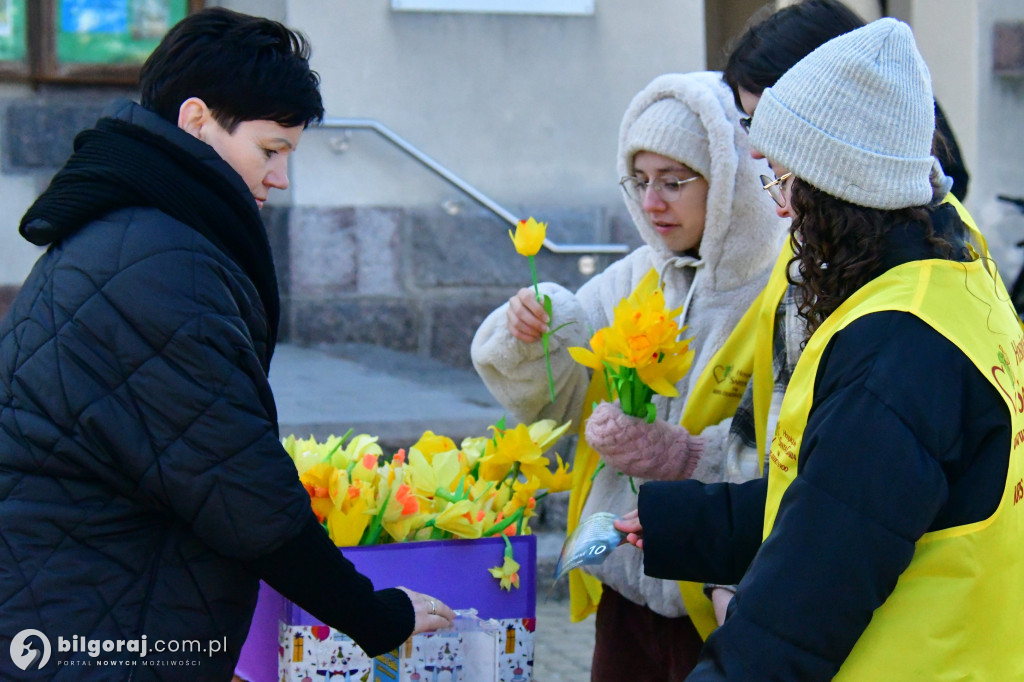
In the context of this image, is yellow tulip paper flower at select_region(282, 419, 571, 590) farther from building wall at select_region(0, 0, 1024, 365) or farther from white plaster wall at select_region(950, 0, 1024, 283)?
white plaster wall at select_region(950, 0, 1024, 283)

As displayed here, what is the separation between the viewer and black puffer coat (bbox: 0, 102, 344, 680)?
1524mm

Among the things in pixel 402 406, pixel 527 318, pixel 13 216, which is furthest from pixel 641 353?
pixel 13 216

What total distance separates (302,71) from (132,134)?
28cm

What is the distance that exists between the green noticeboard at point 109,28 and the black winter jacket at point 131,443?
483 cm

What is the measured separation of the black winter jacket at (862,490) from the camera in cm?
129

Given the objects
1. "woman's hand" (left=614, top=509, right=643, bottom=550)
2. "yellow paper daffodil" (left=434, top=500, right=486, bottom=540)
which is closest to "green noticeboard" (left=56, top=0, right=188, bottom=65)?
"yellow paper daffodil" (left=434, top=500, right=486, bottom=540)

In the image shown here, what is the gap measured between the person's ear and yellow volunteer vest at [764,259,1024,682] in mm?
900

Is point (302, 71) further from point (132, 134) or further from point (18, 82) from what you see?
point (18, 82)

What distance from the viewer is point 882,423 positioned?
130 centimetres

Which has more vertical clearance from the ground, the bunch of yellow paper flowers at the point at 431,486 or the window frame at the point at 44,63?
the window frame at the point at 44,63

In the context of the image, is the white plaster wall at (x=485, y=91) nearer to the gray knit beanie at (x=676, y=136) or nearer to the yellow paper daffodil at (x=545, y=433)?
the gray knit beanie at (x=676, y=136)

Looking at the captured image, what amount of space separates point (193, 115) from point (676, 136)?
98 centimetres

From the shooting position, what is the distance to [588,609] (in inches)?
97.7

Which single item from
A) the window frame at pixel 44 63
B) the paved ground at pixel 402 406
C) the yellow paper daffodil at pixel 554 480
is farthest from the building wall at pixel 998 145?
the yellow paper daffodil at pixel 554 480
